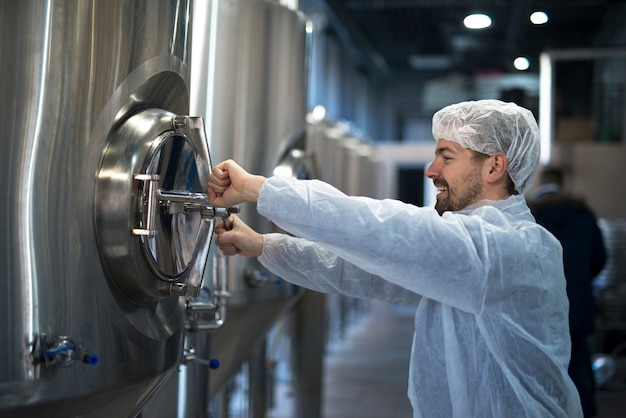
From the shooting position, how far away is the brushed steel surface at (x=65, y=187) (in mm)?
1276

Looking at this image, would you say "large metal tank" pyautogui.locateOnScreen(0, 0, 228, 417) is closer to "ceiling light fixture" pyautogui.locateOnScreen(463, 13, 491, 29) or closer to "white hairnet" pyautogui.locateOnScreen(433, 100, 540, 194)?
"white hairnet" pyautogui.locateOnScreen(433, 100, 540, 194)

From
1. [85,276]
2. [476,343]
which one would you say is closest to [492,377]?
[476,343]

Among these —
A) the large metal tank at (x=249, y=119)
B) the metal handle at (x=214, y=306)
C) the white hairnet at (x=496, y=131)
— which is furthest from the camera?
the large metal tank at (x=249, y=119)

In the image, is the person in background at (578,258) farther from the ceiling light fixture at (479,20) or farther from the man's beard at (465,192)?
the man's beard at (465,192)

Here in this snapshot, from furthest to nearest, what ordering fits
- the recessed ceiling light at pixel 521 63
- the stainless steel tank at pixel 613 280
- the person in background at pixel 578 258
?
the stainless steel tank at pixel 613 280 → the person in background at pixel 578 258 → the recessed ceiling light at pixel 521 63

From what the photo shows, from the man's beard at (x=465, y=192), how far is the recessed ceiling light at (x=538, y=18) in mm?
1557

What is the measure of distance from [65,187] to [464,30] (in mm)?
5146

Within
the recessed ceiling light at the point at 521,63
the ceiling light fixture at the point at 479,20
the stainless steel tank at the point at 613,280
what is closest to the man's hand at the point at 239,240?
the ceiling light fixture at the point at 479,20

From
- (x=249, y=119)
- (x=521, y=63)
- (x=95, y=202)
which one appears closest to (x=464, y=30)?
(x=521, y=63)

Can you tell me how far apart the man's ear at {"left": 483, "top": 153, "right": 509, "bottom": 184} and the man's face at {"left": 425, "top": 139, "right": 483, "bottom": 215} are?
2 centimetres

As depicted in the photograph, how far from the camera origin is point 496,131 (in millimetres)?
1658

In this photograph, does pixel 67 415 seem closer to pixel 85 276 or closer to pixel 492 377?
pixel 85 276

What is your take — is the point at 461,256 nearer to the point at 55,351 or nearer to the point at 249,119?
the point at 55,351

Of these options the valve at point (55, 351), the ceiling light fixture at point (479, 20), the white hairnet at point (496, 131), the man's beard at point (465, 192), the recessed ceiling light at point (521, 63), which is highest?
the ceiling light fixture at point (479, 20)
